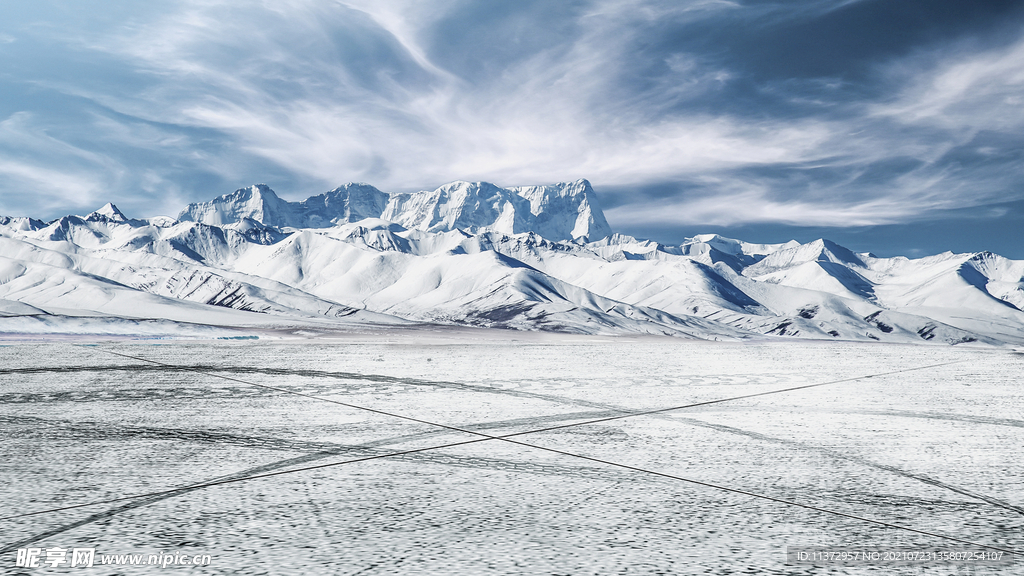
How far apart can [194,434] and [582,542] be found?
6587 mm

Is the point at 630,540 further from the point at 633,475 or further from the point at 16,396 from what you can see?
the point at 16,396

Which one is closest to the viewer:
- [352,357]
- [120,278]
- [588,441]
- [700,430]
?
[588,441]

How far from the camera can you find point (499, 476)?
7.01 metres

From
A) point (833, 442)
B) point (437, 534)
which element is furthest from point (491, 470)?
point (833, 442)

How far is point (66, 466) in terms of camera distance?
23.5 ft

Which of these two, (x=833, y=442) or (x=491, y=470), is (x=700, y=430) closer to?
(x=833, y=442)

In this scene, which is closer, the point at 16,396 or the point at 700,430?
the point at 700,430

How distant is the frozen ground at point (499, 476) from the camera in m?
4.82

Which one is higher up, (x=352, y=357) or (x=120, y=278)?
(x=120, y=278)

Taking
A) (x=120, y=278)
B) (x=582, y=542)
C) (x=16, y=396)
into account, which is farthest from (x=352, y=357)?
(x=120, y=278)

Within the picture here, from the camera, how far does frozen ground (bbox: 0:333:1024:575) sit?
15.8 feet

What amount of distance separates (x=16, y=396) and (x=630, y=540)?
43.7 feet

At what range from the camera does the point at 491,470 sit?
7270 mm

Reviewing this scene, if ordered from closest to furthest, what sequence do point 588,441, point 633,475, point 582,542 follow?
point 582,542, point 633,475, point 588,441
